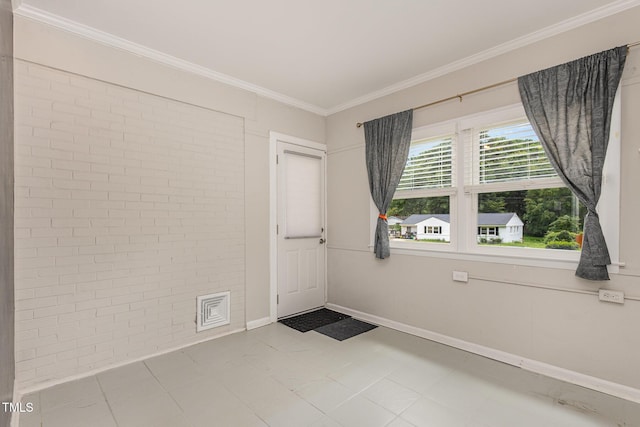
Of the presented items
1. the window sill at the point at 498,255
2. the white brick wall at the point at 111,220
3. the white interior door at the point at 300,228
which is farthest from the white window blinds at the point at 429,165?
the white brick wall at the point at 111,220

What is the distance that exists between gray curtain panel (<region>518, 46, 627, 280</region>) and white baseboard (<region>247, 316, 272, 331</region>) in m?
3.15

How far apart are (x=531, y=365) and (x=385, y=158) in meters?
2.47

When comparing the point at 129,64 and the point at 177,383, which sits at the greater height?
the point at 129,64

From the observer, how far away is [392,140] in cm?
358

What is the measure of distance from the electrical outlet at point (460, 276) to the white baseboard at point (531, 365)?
0.61 m

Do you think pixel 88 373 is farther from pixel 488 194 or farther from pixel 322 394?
pixel 488 194

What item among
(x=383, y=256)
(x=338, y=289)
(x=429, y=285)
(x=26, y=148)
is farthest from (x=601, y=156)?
(x=26, y=148)

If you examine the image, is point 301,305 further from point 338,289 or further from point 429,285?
point 429,285

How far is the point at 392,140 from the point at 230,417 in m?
3.11

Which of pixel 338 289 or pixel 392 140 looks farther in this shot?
pixel 338 289

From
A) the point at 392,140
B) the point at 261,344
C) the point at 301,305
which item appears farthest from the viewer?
the point at 301,305

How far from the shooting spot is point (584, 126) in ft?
7.70

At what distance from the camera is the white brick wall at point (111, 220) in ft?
7.54

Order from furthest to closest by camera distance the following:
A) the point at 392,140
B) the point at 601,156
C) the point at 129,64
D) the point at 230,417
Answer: the point at 392,140 → the point at 129,64 → the point at 601,156 → the point at 230,417
